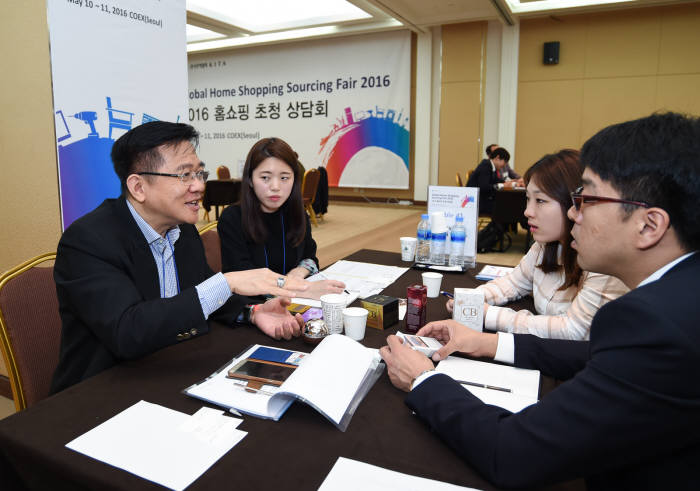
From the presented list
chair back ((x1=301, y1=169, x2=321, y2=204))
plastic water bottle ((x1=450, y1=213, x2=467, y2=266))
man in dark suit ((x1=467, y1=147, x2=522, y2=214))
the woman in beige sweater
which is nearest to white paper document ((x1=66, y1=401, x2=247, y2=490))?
the woman in beige sweater

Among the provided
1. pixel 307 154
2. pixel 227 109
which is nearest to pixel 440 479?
pixel 307 154

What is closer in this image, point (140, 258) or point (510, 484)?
point (510, 484)

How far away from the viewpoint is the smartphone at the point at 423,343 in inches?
50.5

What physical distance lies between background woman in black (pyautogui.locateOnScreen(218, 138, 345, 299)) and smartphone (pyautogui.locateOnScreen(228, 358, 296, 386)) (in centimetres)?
104

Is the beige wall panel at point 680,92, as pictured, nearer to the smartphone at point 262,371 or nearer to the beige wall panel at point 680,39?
the beige wall panel at point 680,39

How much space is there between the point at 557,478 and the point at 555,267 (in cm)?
108

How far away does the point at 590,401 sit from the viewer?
74cm

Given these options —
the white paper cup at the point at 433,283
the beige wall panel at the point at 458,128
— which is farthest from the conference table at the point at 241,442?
the beige wall panel at the point at 458,128

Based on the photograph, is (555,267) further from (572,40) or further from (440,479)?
(572,40)

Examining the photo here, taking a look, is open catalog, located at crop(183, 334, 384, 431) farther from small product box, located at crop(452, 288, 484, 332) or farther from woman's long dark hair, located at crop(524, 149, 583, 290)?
woman's long dark hair, located at crop(524, 149, 583, 290)

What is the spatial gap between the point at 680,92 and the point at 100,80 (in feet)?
28.8

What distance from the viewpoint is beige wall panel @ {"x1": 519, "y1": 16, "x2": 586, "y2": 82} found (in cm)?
809

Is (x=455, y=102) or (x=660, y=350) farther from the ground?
(x=455, y=102)

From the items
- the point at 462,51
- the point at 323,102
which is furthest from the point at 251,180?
the point at 323,102
